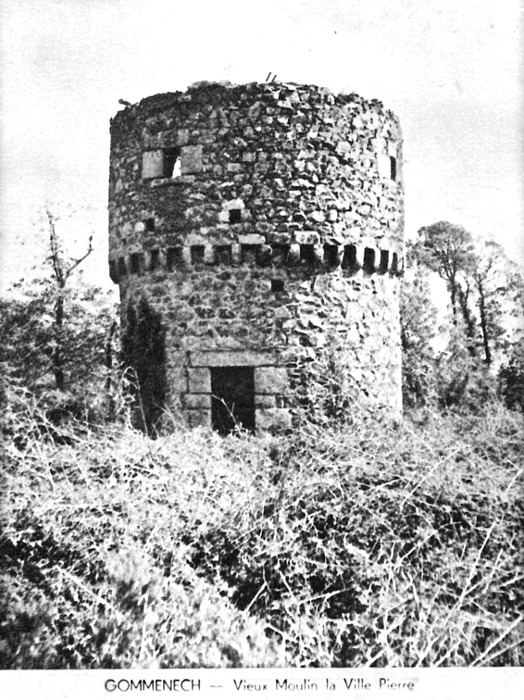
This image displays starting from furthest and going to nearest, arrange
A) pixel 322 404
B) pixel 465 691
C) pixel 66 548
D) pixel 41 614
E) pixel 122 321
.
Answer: pixel 122 321 < pixel 322 404 < pixel 66 548 < pixel 41 614 < pixel 465 691

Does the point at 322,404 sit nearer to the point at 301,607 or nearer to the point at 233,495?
the point at 233,495

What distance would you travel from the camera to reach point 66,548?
7.93 m

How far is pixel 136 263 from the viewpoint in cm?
1252

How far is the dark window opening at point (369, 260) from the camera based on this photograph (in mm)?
12320

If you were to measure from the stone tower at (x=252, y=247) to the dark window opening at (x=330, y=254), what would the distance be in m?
0.02

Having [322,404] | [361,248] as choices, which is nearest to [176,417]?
[322,404]

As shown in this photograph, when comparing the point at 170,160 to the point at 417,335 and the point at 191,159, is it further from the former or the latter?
the point at 417,335

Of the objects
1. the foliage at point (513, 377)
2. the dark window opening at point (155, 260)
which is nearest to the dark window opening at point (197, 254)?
the dark window opening at point (155, 260)

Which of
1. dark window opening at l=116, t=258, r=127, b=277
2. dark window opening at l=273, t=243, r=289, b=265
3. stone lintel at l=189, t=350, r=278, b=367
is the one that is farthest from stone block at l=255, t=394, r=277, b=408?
dark window opening at l=116, t=258, r=127, b=277

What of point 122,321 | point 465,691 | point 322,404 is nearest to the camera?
point 465,691

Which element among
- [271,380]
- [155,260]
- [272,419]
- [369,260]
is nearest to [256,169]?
[155,260]

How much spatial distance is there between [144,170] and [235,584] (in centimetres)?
655

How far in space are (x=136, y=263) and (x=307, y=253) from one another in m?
2.41

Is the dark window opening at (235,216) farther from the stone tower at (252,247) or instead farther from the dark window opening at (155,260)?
the dark window opening at (155,260)
